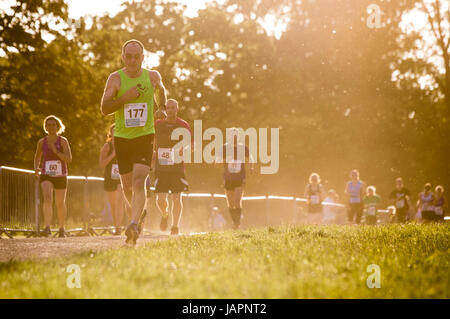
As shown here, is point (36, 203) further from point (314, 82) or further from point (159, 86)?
point (314, 82)

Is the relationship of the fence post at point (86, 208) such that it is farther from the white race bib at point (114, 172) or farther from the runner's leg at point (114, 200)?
the white race bib at point (114, 172)

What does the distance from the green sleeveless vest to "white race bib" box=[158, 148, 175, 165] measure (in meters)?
3.50

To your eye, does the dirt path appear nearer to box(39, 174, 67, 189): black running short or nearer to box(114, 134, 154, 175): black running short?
box(114, 134, 154, 175): black running short

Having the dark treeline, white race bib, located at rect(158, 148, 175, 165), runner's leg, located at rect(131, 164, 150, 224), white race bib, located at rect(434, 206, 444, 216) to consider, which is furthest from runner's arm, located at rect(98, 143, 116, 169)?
the dark treeline

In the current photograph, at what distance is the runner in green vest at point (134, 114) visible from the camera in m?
8.18

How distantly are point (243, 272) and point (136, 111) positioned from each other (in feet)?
10.9

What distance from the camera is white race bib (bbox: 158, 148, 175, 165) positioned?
468 inches

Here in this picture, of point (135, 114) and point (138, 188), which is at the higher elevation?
point (135, 114)

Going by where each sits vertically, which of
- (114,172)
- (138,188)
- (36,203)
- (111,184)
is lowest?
(36,203)

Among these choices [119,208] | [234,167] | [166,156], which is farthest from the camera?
[234,167]

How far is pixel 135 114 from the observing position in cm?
822

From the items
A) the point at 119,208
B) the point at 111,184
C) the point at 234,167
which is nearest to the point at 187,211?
the point at 234,167

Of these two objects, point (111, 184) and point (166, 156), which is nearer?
point (166, 156)

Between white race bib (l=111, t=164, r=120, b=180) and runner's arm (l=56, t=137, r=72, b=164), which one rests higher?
runner's arm (l=56, t=137, r=72, b=164)
